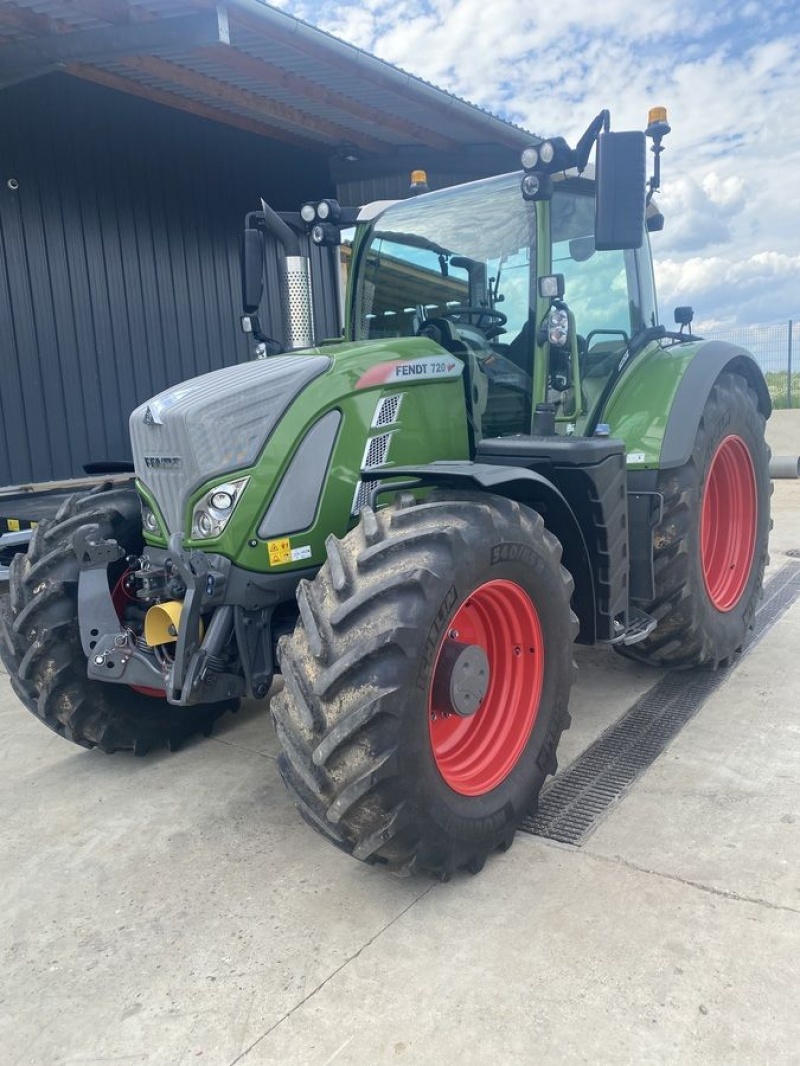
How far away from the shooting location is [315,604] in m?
2.35

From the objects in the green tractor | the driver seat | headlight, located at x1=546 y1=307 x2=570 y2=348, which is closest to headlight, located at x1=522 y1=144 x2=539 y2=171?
the green tractor

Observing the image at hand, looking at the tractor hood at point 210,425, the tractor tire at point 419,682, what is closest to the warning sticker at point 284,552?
the tractor hood at point 210,425

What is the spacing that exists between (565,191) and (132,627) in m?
2.56

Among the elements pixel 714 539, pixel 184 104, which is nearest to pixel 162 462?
pixel 714 539

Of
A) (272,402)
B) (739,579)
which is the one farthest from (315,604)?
(739,579)

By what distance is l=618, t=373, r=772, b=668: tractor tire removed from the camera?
12.1 feet

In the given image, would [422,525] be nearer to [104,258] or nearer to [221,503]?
[221,503]

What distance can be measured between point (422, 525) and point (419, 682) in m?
0.45

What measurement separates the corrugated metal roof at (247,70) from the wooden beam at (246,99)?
12 mm

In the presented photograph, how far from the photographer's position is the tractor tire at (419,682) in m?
2.21

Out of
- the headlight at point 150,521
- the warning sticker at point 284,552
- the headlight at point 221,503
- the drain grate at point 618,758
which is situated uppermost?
the headlight at point 221,503

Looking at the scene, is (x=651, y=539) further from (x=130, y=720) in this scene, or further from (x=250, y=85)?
(x=250, y=85)

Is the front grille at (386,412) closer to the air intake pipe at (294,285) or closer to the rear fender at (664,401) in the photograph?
the air intake pipe at (294,285)

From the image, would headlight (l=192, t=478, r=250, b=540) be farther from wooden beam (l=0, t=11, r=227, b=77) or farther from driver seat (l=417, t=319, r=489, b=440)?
wooden beam (l=0, t=11, r=227, b=77)
